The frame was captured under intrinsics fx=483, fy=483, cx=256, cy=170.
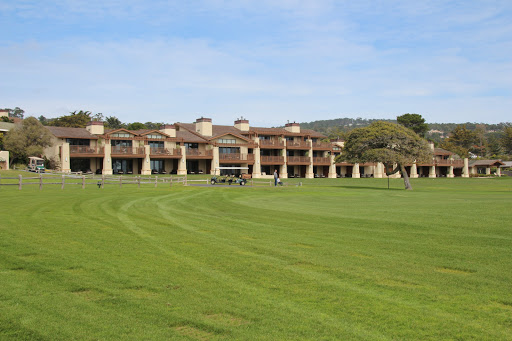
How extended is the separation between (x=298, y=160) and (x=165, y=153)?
24149 mm

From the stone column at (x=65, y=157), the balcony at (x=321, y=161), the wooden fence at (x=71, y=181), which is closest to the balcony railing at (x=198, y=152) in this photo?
the stone column at (x=65, y=157)

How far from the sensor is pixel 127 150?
6819 cm

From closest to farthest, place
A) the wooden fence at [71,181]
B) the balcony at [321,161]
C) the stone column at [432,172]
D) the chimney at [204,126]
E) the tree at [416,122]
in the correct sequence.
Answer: the wooden fence at [71,181] → the chimney at [204,126] → the balcony at [321,161] → the stone column at [432,172] → the tree at [416,122]

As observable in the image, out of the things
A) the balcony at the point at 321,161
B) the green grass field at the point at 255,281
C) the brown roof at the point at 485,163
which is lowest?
the green grass field at the point at 255,281

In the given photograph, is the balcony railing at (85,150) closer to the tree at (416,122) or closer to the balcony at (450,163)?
the balcony at (450,163)

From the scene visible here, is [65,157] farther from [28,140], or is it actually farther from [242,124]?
[242,124]

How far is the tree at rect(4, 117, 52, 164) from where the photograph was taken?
205ft

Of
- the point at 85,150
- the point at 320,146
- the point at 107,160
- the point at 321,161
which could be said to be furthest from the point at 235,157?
the point at 85,150

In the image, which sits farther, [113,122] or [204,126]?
[113,122]

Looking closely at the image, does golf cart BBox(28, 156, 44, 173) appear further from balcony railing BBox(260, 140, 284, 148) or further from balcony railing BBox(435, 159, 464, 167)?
balcony railing BBox(435, 159, 464, 167)

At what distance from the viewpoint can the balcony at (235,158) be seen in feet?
250

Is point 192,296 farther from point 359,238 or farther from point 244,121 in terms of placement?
point 244,121

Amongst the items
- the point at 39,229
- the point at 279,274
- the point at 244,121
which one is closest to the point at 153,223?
the point at 39,229

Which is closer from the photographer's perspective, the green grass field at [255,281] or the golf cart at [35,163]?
the green grass field at [255,281]
